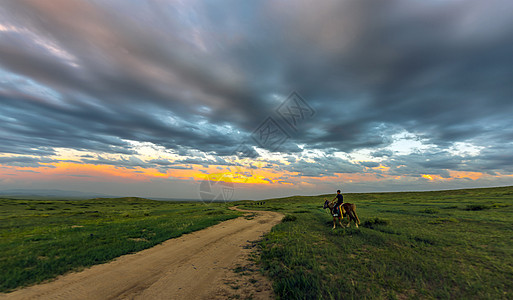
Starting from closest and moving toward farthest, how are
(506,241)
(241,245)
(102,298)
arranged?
(102,298) < (506,241) < (241,245)

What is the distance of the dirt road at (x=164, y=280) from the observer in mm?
6934

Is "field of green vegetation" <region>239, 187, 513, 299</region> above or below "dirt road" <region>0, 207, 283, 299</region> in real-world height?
above

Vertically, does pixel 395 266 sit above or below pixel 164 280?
above

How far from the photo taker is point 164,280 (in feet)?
26.5

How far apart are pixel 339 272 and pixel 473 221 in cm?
2066

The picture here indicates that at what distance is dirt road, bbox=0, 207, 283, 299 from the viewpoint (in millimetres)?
6934

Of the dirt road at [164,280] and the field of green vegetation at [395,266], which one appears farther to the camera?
the dirt road at [164,280]

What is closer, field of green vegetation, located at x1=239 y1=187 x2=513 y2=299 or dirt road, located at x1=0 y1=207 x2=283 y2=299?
field of green vegetation, located at x1=239 y1=187 x2=513 y2=299

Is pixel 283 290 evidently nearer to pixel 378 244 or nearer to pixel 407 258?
pixel 407 258

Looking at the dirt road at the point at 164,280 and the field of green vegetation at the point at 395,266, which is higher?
the field of green vegetation at the point at 395,266

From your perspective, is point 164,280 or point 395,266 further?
point 395,266

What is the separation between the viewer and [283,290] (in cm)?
677

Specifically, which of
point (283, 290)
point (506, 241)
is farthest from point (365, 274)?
point (506, 241)

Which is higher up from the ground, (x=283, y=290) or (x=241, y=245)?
(x=283, y=290)
